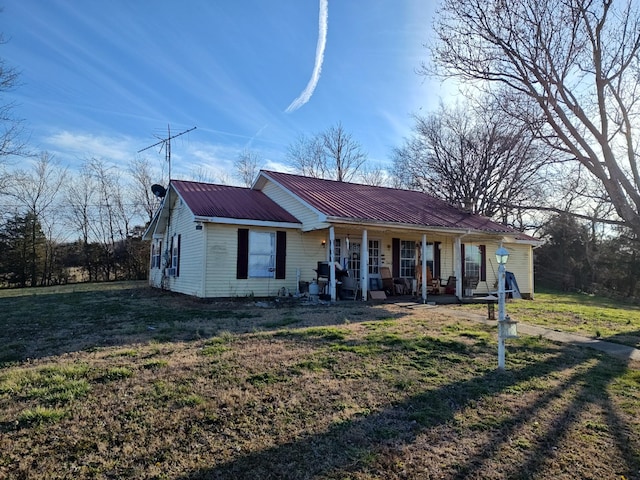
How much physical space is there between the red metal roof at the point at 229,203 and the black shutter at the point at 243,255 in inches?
21.1

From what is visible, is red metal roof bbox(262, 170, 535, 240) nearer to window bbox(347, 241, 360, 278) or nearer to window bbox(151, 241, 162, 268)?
window bbox(347, 241, 360, 278)

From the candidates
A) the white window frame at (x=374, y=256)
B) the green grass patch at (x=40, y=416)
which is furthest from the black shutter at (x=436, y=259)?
the green grass patch at (x=40, y=416)

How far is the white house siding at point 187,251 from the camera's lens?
12680mm

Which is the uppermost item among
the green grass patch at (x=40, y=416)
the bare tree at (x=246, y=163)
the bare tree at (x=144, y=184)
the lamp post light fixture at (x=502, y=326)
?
the bare tree at (x=246, y=163)

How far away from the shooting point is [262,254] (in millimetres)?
13062

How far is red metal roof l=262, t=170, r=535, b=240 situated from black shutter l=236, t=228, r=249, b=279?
2.15 meters

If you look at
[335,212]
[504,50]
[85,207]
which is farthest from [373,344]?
[85,207]

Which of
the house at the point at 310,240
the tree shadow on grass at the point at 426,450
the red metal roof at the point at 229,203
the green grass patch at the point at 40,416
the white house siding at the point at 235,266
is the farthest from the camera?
the red metal roof at the point at 229,203

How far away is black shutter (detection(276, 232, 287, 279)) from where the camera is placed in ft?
43.3

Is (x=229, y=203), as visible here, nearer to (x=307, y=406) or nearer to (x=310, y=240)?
(x=310, y=240)

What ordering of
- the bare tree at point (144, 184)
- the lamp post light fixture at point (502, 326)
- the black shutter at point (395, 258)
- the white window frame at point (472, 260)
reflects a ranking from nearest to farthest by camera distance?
the lamp post light fixture at point (502, 326)
the black shutter at point (395, 258)
the white window frame at point (472, 260)
the bare tree at point (144, 184)

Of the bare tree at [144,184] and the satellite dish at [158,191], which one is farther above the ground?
the bare tree at [144,184]

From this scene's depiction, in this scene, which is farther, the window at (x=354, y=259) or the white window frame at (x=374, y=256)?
the white window frame at (x=374, y=256)

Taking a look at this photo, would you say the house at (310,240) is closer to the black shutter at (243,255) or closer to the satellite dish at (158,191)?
the black shutter at (243,255)
